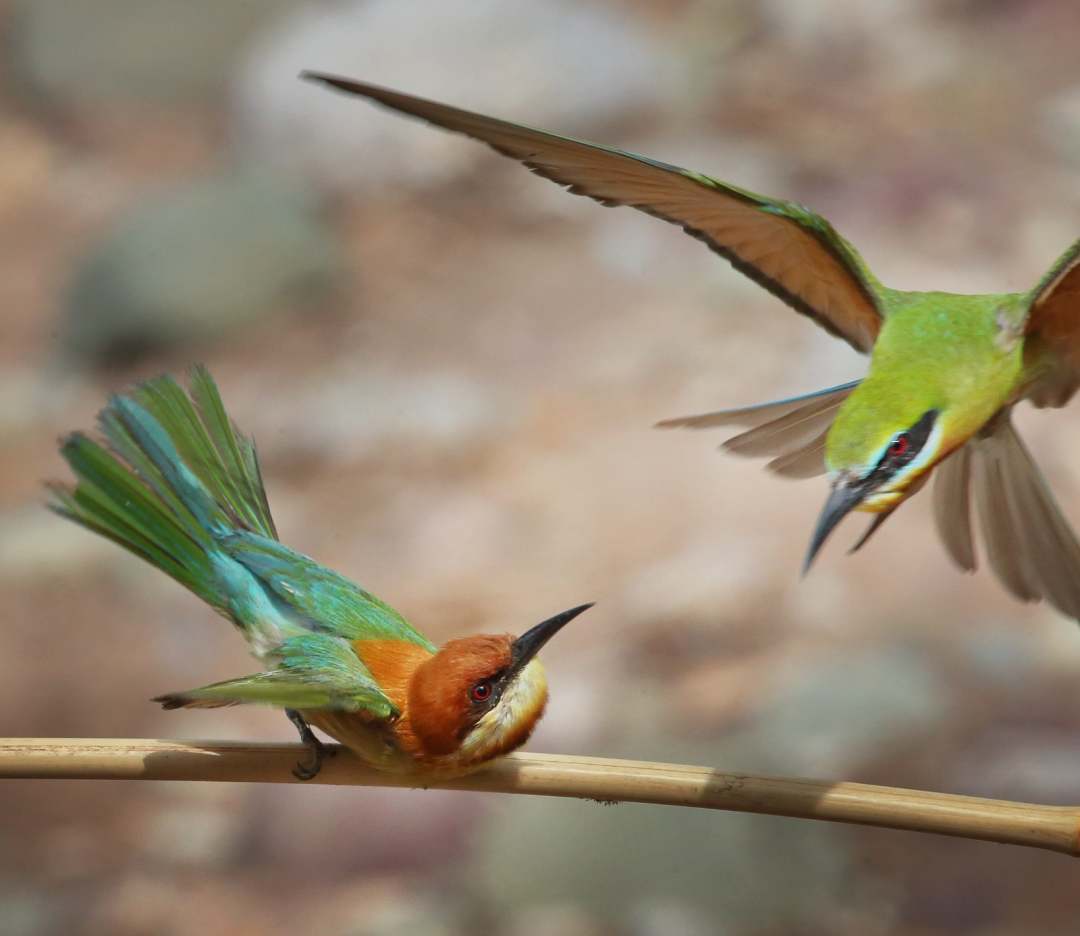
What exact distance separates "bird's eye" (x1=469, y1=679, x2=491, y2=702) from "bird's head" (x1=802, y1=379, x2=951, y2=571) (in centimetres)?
26

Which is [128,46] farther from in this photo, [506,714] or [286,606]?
[506,714]

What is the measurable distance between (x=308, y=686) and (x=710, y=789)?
28 centimetres

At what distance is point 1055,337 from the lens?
122cm

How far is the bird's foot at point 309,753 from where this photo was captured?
3.66 ft

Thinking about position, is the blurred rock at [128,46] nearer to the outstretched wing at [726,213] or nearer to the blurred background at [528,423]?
the blurred background at [528,423]

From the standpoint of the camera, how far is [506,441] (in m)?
3.06

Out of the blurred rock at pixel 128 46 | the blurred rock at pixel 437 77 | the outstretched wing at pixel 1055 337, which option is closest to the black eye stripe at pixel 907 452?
the outstretched wing at pixel 1055 337

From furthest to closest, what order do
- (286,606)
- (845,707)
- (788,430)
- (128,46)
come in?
(128,46) < (845,707) < (788,430) < (286,606)

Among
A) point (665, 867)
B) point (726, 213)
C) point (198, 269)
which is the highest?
point (198, 269)

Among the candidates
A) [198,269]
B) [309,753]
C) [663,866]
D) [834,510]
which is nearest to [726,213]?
[834,510]

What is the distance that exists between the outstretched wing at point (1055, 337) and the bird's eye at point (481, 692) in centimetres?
48

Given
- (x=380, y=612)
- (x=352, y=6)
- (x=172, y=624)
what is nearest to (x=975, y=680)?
(x=172, y=624)

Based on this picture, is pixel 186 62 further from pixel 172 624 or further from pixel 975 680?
pixel 975 680

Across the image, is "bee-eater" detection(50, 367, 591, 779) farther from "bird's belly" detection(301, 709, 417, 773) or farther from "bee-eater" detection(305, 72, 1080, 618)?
"bee-eater" detection(305, 72, 1080, 618)
